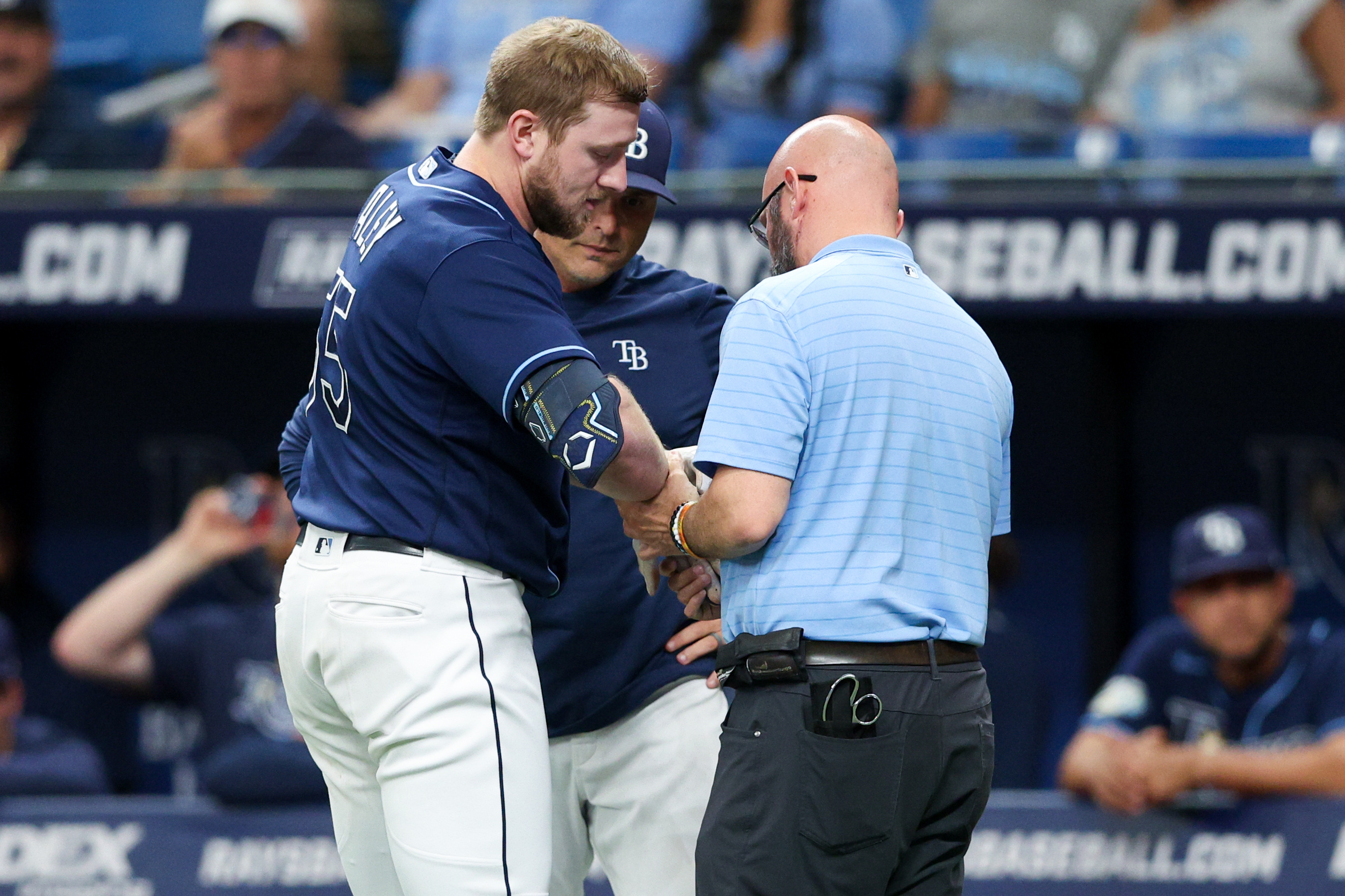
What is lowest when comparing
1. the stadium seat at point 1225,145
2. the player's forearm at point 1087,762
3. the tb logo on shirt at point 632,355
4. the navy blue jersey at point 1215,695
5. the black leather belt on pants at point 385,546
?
the player's forearm at point 1087,762

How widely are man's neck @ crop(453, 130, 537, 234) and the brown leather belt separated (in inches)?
30.7

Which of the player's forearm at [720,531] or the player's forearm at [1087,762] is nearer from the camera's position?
the player's forearm at [720,531]

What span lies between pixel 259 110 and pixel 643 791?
3362mm

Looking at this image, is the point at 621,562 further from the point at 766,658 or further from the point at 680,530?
the point at 766,658

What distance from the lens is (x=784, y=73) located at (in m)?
5.27

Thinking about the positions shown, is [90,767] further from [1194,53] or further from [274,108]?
[1194,53]

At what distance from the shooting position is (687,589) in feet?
9.05

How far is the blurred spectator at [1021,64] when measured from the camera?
5.26 m

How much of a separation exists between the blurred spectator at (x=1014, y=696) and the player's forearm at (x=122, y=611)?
8.16ft

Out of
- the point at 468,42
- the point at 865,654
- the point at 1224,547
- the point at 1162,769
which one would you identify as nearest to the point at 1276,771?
the point at 1162,769

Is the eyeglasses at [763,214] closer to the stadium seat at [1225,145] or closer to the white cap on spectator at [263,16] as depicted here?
the stadium seat at [1225,145]

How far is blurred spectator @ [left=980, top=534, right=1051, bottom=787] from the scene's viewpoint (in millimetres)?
5113

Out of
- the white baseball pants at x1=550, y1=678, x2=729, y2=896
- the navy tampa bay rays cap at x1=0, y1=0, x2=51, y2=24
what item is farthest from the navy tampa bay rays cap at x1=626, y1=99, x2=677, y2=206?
the navy tampa bay rays cap at x1=0, y1=0, x2=51, y2=24

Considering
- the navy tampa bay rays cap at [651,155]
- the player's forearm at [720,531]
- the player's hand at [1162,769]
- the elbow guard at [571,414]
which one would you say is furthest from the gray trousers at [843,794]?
the player's hand at [1162,769]
